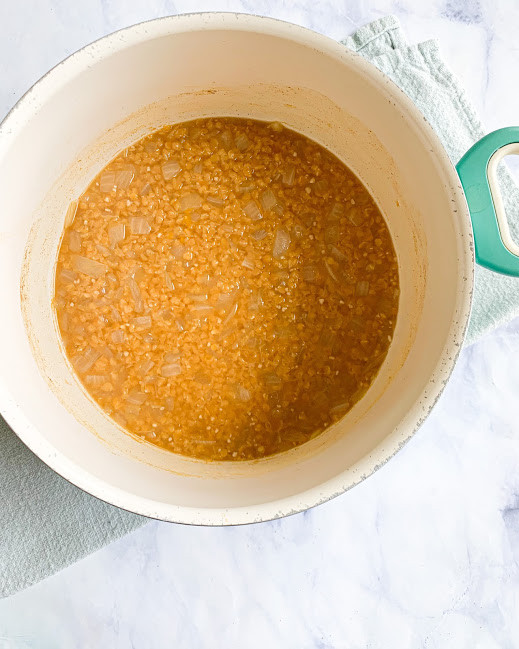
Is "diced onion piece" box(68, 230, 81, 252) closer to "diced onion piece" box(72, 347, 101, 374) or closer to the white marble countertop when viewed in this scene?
"diced onion piece" box(72, 347, 101, 374)

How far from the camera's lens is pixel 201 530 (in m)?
1.43

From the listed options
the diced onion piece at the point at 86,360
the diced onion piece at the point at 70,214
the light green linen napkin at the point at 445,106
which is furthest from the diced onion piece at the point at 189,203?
the light green linen napkin at the point at 445,106

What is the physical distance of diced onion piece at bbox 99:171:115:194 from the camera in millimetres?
1371

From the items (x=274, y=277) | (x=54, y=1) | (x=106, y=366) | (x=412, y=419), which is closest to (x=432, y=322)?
(x=412, y=419)

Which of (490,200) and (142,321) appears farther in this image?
(142,321)

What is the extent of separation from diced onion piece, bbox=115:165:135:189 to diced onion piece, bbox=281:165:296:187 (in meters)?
0.31

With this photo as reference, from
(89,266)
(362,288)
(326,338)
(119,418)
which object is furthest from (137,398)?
(362,288)

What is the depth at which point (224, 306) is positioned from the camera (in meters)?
1.32

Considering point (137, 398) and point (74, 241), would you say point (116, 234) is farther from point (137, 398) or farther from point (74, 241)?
point (137, 398)

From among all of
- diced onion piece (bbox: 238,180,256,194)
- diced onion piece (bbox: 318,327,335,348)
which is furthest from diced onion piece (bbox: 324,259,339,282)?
diced onion piece (bbox: 238,180,256,194)

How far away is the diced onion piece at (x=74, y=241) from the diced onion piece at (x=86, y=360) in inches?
8.0

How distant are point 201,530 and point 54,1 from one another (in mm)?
1165

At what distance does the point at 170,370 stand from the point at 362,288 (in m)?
0.41

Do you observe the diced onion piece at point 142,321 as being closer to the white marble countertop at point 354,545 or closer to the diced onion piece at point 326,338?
the diced onion piece at point 326,338
